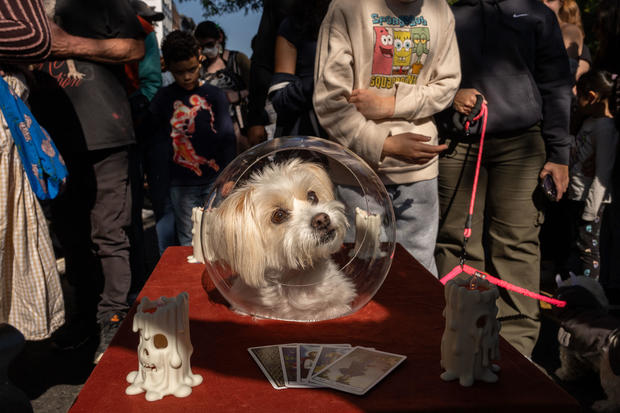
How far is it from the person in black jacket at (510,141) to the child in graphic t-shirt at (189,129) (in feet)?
5.80

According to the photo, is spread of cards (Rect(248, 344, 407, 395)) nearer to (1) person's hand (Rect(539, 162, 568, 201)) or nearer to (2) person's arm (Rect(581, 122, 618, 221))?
(1) person's hand (Rect(539, 162, 568, 201))

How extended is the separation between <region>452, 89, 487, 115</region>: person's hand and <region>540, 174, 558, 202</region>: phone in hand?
676 millimetres

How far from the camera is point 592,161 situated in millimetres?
3902

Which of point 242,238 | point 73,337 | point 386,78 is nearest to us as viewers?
point 242,238

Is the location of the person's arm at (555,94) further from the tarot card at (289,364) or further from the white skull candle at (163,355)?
the white skull candle at (163,355)

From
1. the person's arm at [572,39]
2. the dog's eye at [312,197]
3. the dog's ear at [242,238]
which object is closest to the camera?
the dog's ear at [242,238]

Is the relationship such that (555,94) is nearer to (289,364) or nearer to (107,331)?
(289,364)

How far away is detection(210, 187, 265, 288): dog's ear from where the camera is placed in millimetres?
1593

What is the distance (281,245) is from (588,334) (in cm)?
198

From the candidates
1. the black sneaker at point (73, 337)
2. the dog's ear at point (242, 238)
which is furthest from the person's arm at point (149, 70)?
the dog's ear at point (242, 238)

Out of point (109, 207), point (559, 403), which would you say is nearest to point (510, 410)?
point (559, 403)

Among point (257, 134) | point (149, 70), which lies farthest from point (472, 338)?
point (149, 70)

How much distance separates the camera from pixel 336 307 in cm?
164

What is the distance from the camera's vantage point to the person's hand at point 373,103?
221cm
